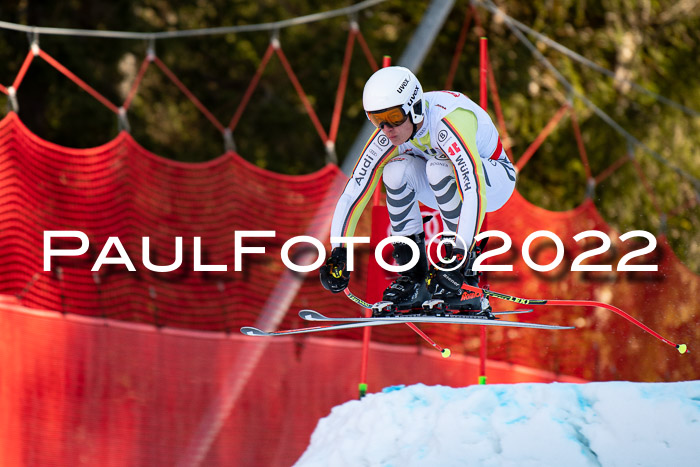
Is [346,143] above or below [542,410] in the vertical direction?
above

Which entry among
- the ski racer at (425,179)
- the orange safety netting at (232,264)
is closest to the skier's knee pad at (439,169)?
the ski racer at (425,179)

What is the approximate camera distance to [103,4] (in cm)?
1268

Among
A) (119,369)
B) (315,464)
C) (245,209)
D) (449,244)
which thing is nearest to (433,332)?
(245,209)

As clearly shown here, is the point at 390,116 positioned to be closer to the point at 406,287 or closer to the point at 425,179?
the point at 425,179

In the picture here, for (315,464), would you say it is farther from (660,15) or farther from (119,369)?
(660,15)

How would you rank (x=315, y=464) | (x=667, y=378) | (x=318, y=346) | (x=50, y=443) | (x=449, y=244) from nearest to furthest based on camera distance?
(x=449, y=244), (x=315, y=464), (x=50, y=443), (x=318, y=346), (x=667, y=378)

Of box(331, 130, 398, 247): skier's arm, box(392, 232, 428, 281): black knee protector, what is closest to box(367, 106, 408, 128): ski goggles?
box(331, 130, 398, 247): skier's arm

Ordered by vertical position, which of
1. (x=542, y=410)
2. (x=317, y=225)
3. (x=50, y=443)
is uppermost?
(x=317, y=225)

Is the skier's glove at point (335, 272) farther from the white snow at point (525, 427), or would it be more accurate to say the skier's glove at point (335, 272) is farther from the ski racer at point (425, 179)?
the white snow at point (525, 427)

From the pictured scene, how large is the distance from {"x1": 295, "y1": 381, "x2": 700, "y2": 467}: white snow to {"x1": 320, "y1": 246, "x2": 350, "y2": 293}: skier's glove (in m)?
0.90

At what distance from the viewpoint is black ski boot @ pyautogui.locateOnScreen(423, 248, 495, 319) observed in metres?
4.40

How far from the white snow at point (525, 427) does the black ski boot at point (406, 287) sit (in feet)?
2.02

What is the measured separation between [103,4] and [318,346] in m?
7.40

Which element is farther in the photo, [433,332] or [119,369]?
[433,332]
